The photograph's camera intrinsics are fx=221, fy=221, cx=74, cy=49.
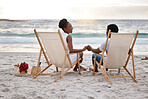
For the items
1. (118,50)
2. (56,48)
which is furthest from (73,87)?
(118,50)

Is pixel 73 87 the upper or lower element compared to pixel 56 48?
lower

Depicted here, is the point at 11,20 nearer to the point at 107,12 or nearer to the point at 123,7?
the point at 107,12

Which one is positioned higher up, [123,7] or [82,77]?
[123,7]

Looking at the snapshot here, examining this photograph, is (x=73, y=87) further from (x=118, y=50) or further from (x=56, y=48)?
(x=118, y=50)

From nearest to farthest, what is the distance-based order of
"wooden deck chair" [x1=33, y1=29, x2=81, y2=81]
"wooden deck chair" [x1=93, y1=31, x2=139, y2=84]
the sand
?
the sand, "wooden deck chair" [x1=93, y1=31, x2=139, y2=84], "wooden deck chair" [x1=33, y1=29, x2=81, y2=81]

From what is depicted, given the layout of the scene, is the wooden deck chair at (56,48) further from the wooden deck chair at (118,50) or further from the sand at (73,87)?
the wooden deck chair at (118,50)

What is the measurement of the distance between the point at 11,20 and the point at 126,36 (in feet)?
54.5

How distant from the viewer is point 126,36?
3387 mm

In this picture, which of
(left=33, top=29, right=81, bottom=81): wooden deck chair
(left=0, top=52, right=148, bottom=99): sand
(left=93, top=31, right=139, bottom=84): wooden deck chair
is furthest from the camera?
(left=33, top=29, right=81, bottom=81): wooden deck chair

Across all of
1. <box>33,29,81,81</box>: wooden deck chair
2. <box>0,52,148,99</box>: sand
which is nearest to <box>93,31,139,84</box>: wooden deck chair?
<box>0,52,148,99</box>: sand

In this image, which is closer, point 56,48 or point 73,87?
point 73,87

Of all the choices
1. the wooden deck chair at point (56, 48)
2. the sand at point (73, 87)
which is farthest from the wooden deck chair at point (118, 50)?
the wooden deck chair at point (56, 48)

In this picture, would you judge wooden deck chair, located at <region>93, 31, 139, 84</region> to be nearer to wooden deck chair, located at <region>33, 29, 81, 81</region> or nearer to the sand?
the sand

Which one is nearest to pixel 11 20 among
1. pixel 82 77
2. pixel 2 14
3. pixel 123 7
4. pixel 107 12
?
pixel 2 14
